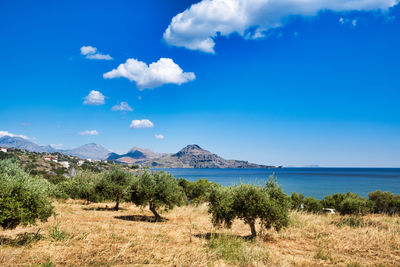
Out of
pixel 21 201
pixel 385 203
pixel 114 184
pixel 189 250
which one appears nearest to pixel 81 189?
pixel 114 184

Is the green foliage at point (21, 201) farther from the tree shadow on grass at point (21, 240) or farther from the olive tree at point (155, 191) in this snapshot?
the olive tree at point (155, 191)

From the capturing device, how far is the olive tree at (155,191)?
71.2 ft

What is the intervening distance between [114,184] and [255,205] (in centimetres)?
1942

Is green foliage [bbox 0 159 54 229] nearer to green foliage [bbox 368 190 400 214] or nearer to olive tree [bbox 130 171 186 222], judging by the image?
olive tree [bbox 130 171 186 222]

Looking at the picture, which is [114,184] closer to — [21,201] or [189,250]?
[21,201]

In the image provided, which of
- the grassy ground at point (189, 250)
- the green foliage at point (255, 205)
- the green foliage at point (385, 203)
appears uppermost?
the green foliage at point (255, 205)

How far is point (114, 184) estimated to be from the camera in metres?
27.8

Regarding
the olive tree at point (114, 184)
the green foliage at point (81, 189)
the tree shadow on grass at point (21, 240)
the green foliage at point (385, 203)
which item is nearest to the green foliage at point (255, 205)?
the tree shadow on grass at point (21, 240)

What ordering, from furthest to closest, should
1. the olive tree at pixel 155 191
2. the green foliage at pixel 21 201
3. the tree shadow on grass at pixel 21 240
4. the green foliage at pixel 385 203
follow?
the green foliage at pixel 385 203
the olive tree at pixel 155 191
the tree shadow on grass at pixel 21 240
the green foliage at pixel 21 201

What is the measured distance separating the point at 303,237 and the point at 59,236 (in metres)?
14.2

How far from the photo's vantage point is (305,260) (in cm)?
1050

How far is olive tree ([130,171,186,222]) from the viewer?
2170 cm

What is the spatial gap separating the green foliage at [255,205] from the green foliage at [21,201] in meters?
9.38

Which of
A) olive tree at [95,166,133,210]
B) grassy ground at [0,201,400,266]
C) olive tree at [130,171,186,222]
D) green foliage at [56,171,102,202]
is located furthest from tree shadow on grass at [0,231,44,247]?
green foliage at [56,171,102,202]
